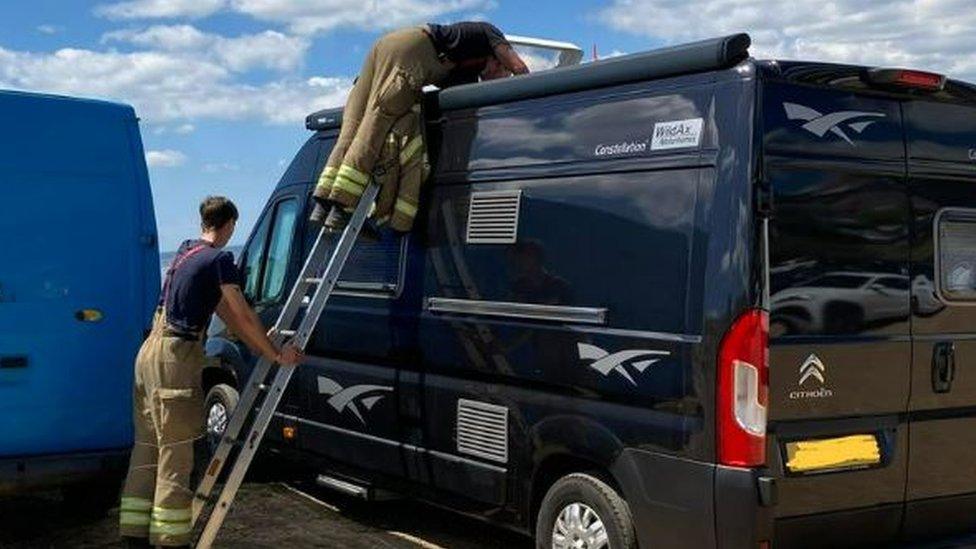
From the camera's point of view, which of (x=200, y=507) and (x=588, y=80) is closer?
(x=588, y=80)

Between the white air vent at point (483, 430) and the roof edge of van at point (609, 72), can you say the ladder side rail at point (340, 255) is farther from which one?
the white air vent at point (483, 430)

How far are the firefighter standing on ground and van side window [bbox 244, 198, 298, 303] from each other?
4.73 ft

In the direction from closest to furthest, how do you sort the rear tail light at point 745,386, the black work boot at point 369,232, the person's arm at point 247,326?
the rear tail light at point 745,386 < the person's arm at point 247,326 < the black work boot at point 369,232

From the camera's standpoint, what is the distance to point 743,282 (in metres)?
4.21

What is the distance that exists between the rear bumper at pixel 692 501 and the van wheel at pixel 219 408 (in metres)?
3.77

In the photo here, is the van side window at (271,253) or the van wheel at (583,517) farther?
the van side window at (271,253)

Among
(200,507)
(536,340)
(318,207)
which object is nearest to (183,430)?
(200,507)

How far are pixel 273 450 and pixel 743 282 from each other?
13.5ft

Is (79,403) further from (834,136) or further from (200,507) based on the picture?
(834,136)

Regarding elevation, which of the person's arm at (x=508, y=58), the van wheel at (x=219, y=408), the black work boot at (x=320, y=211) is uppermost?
Answer: the person's arm at (x=508, y=58)

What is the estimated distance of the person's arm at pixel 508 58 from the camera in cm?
622

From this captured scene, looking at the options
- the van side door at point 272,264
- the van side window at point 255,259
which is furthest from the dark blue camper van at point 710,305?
the van side window at point 255,259

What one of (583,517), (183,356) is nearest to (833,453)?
(583,517)

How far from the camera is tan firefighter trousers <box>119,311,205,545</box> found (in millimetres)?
5586
